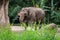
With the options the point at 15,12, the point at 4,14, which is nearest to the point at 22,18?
the point at 4,14

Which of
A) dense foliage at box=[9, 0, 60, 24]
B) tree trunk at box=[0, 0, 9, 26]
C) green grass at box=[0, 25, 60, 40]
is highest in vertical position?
tree trunk at box=[0, 0, 9, 26]

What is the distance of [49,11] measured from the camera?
19.3 m

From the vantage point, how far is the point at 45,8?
1950cm

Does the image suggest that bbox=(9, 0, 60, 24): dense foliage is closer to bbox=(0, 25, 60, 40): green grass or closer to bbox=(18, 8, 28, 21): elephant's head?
bbox=(18, 8, 28, 21): elephant's head

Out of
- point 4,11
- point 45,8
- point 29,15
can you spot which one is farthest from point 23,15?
point 45,8

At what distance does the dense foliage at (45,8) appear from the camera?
18.5 metres

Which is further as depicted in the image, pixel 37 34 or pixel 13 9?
pixel 13 9

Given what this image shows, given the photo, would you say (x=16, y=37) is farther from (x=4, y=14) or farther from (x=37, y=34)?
(x=4, y=14)

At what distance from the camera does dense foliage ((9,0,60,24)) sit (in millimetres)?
18531

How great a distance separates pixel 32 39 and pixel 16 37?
1.10 feet

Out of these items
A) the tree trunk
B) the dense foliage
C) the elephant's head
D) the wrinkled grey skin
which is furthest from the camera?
the dense foliage

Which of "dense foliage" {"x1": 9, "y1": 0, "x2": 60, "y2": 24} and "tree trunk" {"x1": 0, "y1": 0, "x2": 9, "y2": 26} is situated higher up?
"tree trunk" {"x1": 0, "y1": 0, "x2": 9, "y2": 26}

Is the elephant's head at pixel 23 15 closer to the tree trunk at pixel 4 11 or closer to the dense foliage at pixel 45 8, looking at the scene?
the tree trunk at pixel 4 11

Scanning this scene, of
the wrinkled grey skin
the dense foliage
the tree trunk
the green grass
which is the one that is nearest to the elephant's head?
the wrinkled grey skin
